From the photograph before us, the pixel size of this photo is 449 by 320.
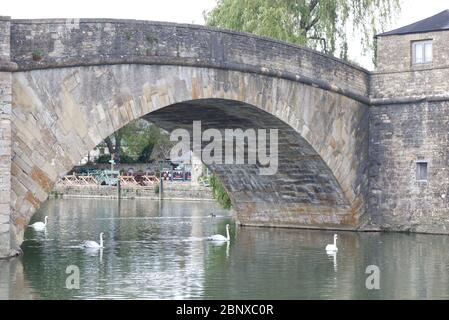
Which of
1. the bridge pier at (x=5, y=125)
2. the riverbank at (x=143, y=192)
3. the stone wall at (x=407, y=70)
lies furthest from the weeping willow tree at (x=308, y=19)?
the riverbank at (x=143, y=192)

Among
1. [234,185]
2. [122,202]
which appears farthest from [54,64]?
[122,202]

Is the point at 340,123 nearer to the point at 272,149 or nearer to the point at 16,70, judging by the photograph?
the point at 272,149

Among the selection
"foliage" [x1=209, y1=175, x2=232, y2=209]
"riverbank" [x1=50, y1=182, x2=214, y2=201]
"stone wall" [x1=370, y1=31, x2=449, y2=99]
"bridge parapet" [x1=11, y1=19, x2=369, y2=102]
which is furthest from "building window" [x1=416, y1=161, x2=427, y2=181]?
"riverbank" [x1=50, y1=182, x2=214, y2=201]

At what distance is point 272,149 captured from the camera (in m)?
22.5

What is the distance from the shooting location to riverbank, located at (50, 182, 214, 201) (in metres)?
43.4

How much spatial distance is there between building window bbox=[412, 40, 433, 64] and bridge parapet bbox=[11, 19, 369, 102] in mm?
1770

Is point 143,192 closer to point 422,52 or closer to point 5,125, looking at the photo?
point 422,52

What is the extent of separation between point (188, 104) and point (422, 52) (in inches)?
245

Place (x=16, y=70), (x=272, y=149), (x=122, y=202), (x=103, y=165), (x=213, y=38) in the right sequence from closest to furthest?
(x=16, y=70), (x=213, y=38), (x=272, y=149), (x=122, y=202), (x=103, y=165)

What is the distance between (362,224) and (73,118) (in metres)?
9.21

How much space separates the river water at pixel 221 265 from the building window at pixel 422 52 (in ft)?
12.3

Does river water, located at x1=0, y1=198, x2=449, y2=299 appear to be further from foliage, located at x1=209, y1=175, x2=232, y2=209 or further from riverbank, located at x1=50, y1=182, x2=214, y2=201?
riverbank, located at x1=50, y1=182, x2=214, y2=201

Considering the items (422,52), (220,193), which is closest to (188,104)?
(422,52)

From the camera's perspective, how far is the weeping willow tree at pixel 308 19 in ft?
82.0
